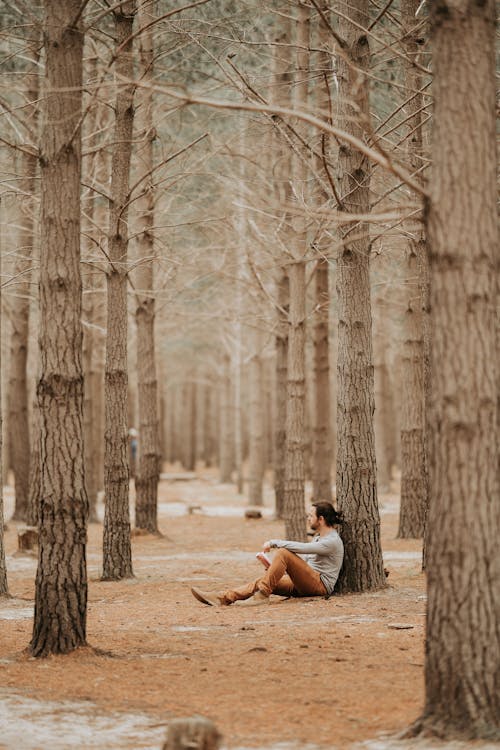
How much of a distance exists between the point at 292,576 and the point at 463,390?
4.95m

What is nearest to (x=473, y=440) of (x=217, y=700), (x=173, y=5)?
(x=217, y=700)

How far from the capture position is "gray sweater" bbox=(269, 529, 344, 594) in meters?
8.94

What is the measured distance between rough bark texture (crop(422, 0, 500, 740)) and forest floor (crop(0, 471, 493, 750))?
0.40m

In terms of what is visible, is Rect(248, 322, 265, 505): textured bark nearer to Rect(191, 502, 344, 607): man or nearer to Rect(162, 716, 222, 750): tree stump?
Rect(191, 502, 344, 607): man

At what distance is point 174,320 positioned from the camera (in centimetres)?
2427

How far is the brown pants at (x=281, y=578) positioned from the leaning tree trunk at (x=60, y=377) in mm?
2561

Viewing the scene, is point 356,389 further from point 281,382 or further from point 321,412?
point 281,382

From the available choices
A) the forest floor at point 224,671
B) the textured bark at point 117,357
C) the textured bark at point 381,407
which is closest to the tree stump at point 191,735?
the forest floor at point 224,671

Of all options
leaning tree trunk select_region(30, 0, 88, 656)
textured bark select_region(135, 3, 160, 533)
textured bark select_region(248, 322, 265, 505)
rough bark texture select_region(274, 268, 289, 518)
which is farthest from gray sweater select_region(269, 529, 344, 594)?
textured bark select_region(248, 322, 265, 505)

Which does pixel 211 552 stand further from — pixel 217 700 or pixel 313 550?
pixel 217 700

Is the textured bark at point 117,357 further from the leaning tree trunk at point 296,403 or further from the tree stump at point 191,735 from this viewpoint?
the tree stump at point 191,735

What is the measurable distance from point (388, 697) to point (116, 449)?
5.78 metres

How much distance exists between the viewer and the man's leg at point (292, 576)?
8961 mm

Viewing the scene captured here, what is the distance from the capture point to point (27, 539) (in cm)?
1399
